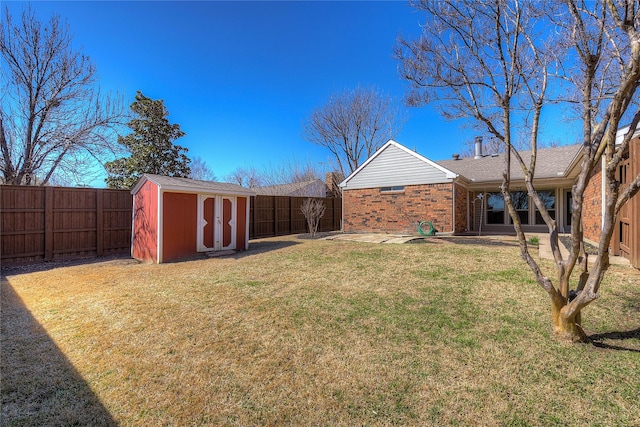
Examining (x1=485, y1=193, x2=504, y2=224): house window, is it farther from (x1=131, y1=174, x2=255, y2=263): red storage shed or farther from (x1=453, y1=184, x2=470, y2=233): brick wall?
(x1=131, y1=174, x2=255, y2=263): red storage shed

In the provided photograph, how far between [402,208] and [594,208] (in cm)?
622

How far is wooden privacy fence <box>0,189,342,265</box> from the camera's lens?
738 centimetres

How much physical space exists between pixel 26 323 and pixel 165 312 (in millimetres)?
1739

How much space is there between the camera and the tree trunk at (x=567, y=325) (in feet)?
9.53

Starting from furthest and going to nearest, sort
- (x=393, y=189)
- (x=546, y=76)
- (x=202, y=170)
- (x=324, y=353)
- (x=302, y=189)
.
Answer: (x=202, y=170) < (x=302, y=189) < (x=393, y=189) < (x=546, y=76) < (x=324, y=353)

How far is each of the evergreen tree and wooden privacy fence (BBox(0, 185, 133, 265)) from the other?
7759 mm

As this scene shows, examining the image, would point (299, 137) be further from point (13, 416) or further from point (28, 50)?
point (13, 416)

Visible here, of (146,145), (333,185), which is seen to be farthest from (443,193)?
(146,145)

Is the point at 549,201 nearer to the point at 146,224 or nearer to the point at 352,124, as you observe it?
the point at 352,124

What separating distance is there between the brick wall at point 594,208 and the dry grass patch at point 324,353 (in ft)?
12.0

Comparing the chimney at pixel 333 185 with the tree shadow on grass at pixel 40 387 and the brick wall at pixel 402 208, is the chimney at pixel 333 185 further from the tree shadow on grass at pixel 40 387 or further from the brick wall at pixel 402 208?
the tree shadow on grass at pixel 40 387

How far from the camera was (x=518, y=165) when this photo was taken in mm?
13266

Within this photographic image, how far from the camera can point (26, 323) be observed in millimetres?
3744

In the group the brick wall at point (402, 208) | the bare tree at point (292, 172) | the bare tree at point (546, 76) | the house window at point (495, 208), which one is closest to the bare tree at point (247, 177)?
the bare tree at point (292, 172)
